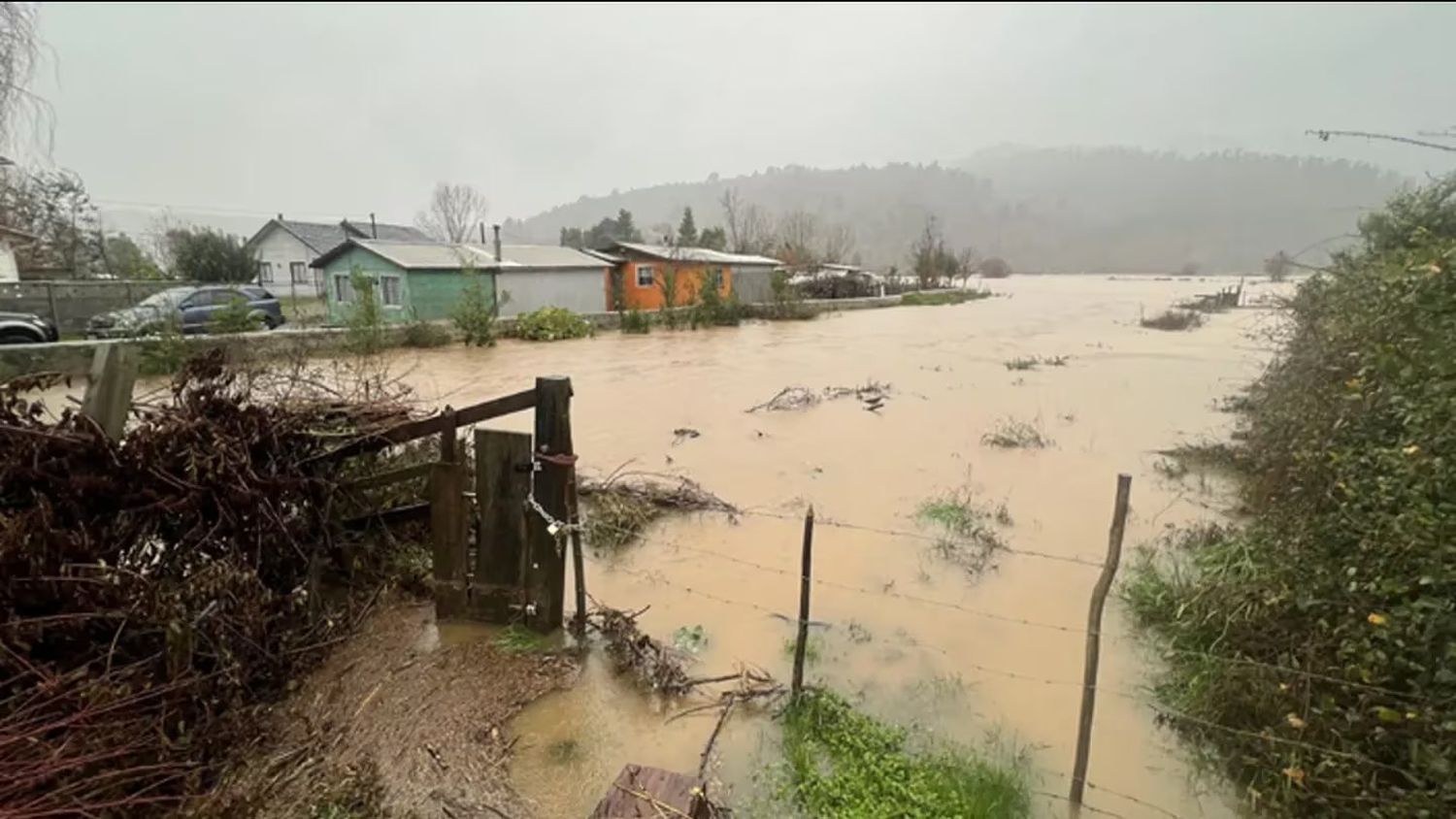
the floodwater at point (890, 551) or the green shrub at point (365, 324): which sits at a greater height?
the green shrub at point (365, 324)

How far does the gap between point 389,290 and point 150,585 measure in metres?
21.8

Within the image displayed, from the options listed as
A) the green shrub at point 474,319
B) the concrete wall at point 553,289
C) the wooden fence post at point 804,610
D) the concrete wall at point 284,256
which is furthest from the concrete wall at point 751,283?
the wooden fence post at point 804,610

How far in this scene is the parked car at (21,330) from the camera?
44.8ft

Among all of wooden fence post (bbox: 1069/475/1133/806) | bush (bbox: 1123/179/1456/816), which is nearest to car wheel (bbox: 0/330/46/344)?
wooden fence post (bbox: 1069/475/1133/806)

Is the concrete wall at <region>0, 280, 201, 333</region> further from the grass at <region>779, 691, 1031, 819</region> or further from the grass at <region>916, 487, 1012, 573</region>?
the grass at <region>779, 691, 1031, 819</region>

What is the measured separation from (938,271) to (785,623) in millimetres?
43725

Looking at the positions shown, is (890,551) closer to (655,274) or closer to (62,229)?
(655,274)

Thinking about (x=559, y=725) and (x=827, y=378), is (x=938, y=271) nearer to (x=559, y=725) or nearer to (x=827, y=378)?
(x=827, y=378)

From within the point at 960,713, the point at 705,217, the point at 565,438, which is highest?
the point at 705,217

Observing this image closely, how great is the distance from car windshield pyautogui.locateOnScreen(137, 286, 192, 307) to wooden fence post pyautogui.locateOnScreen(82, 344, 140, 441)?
14.7 m

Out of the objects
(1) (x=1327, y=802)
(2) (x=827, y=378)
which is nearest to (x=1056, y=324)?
(2) (x=827, y=378)

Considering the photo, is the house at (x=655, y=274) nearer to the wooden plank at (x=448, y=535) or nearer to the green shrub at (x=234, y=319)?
the green shrub at (x=234, y=319)

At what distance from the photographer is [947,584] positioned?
17.4 feet

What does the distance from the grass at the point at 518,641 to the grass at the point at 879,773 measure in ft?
4.84
